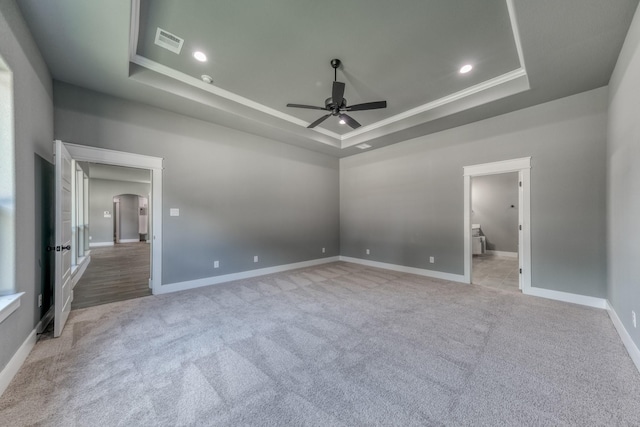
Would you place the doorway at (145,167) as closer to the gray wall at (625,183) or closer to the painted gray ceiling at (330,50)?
the painted gray ceiling at (330,50)

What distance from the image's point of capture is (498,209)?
23.7ft

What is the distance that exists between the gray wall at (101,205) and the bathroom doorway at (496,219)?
13.0m

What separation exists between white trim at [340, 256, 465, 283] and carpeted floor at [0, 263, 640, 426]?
1.20 meters

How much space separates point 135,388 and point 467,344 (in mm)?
2730

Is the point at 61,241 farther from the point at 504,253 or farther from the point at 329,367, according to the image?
the point at 504,253

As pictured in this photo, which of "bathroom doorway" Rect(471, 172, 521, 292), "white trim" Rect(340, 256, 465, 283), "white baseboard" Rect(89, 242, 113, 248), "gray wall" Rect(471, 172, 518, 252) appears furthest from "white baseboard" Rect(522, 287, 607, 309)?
"white baseboard" Rect(89, 242, 113, 248)

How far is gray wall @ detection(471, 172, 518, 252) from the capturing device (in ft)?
22.6

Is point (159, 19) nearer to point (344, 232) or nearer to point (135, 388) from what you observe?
point (135, 388)

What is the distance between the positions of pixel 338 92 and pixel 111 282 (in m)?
5.01

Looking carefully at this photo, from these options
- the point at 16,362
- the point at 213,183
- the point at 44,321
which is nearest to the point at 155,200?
the point at 213,183

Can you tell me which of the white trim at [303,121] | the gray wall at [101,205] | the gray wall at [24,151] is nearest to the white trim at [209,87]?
the white trim at [303,121]

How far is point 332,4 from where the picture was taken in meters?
2.15

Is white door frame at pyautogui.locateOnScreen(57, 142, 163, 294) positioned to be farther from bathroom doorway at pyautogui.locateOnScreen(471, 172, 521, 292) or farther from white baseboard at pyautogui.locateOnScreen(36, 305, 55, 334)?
bathroom doorway at pyautogui.locateOnScreen(471, 172, 521, 292)

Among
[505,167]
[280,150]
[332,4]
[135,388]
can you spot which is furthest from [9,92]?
[505,167]
